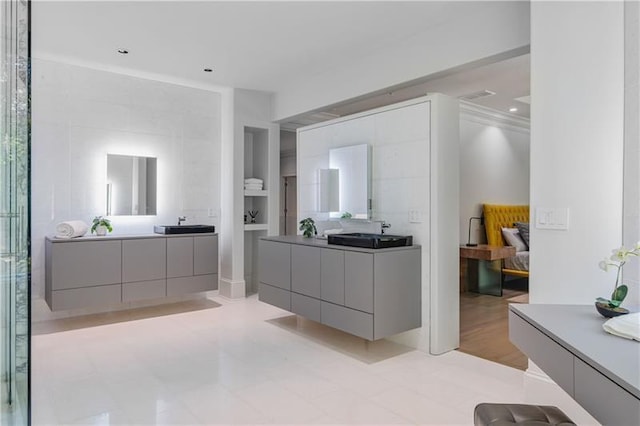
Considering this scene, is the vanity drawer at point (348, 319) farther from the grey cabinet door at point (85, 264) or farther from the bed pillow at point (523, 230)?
the bed pillow at point (523, 230)

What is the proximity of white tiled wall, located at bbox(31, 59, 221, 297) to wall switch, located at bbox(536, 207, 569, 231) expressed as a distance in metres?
4.22

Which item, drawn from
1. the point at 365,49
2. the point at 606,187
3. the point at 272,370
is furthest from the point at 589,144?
the point at 272,370

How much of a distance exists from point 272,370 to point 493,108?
517 centimetres

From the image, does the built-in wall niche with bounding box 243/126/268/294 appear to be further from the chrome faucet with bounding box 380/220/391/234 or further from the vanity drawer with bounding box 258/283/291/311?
the chrome faucet with bounding box 380/220/391/234

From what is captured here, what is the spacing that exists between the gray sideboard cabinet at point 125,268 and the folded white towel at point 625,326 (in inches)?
167

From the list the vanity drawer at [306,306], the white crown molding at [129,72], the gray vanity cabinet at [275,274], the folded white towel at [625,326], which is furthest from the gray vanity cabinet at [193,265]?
the folded white towel at [625,326]

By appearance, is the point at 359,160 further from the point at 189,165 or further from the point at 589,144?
the point at 189,165

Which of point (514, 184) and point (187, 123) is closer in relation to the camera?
point (187, 123)

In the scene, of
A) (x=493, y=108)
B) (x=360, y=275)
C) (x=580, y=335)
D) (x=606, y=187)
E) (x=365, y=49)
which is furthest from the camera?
(x=493, y=108)

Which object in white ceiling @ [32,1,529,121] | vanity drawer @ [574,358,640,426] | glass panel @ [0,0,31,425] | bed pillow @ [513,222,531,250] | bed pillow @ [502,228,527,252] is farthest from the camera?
bed pillow @ [513,222,531,250]

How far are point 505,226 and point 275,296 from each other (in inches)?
162

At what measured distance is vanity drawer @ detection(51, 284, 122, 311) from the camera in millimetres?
4020

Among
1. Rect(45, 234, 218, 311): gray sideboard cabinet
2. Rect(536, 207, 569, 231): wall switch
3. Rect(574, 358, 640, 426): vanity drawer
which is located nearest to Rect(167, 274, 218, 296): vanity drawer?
Rect(45, 234, 218, 311): gray sideboard cabinet

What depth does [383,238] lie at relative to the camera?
11.3 feet
